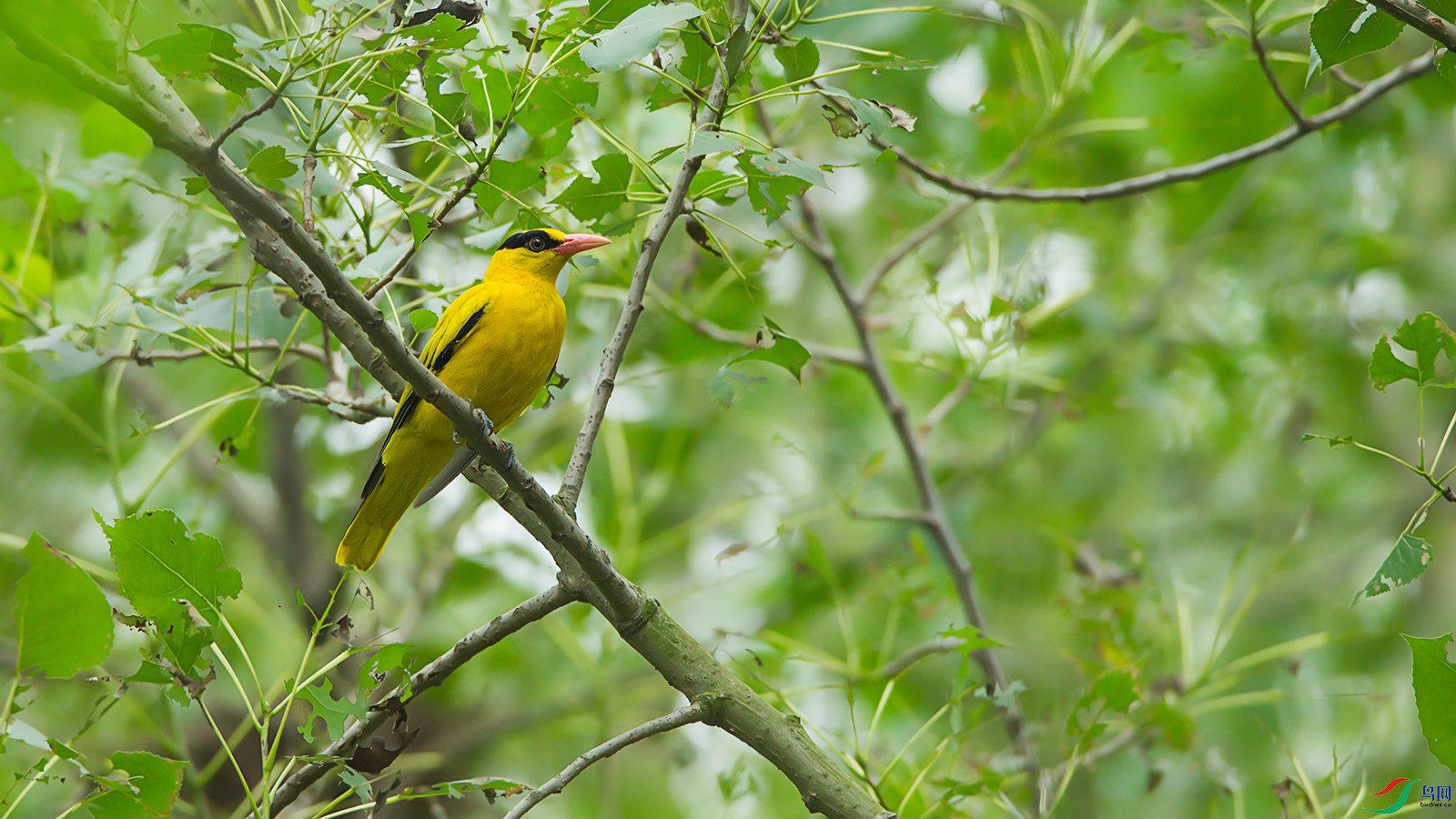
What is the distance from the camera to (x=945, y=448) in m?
7.78

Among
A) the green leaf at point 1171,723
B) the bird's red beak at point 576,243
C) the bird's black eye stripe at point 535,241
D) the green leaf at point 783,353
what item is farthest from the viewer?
→ the bird's black eye stripe at point 535,241

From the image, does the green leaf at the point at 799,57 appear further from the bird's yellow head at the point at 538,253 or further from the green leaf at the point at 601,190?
the bird's yellow head at the point at 538,253

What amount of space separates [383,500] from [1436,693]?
11.9ft

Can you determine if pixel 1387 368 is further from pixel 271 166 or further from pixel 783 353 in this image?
pixel 271 166

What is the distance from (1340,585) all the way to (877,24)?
4936 mm

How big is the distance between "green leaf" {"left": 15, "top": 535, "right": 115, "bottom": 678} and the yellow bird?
5.03ft

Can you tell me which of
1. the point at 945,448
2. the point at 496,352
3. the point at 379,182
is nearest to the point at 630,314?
the point at 379,182

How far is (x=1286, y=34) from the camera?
6.25 meters

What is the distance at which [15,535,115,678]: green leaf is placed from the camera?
92.2 inches

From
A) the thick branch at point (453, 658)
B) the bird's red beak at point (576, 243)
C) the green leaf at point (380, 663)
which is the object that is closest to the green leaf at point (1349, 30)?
the thick branch at point (453, 658)

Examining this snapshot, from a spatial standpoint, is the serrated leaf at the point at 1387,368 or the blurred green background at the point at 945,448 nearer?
the serrated leaf at the point at 1387,368

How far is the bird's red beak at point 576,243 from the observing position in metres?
4.48

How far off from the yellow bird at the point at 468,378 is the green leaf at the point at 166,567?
1490 millimetres

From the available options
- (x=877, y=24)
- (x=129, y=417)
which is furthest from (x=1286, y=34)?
(x=129, y=417)
